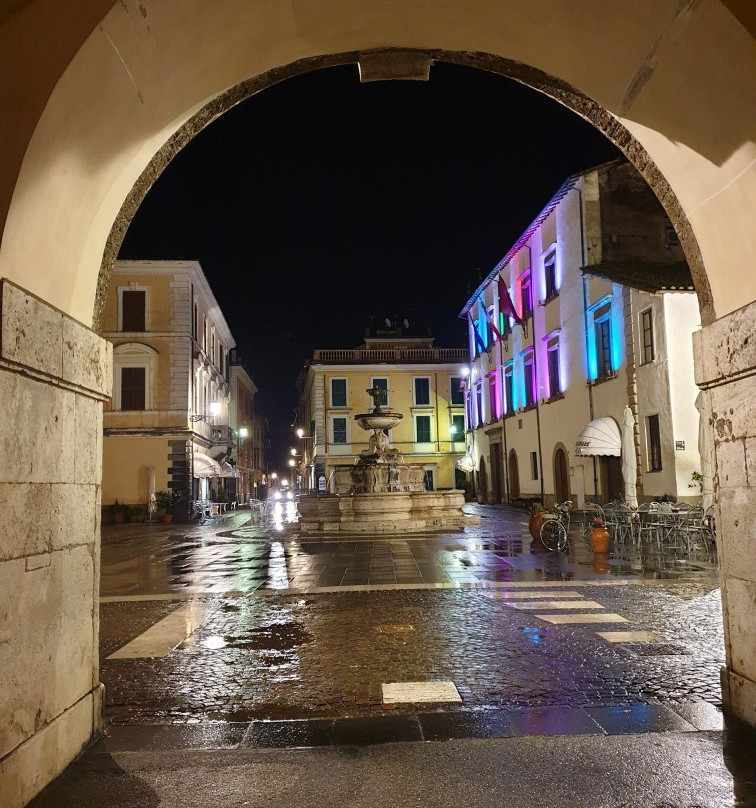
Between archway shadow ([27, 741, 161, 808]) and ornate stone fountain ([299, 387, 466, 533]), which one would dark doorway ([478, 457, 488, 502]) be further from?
archway shadow ([27, 741, 161, 808])

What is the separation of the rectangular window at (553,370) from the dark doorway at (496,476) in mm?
8675

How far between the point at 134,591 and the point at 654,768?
8551 millimetres

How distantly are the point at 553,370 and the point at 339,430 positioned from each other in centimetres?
2385

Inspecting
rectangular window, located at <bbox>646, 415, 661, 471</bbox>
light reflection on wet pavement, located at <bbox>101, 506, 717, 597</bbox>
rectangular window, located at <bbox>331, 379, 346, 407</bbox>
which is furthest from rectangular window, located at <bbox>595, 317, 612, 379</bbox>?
rectangular window, located at <bbox>331, 379, 346, 407</bbox>

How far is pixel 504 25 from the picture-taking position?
4.51m

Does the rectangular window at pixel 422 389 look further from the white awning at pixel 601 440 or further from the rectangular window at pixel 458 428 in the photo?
the white awning at pixel 601 440

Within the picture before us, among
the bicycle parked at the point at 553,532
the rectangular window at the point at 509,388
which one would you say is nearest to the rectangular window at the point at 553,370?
the rectangular window at the point at 509,388

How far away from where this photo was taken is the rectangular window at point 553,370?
28.0m

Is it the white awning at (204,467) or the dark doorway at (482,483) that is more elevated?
the white awning at (204,467)

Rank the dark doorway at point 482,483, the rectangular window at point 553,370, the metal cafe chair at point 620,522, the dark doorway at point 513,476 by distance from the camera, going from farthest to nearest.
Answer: the dark doorway at point 482,483 → the dark doorway at point 513,476 → the rectangular window at point 553,370 → the metal cafe chair at point 620,522

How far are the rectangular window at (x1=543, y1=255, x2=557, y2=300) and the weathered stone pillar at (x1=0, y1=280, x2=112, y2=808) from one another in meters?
25.5

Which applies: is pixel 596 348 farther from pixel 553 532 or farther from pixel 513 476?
pixel 513 476

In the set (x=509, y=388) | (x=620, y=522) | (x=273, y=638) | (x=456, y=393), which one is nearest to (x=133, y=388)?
(x=509, y=388)

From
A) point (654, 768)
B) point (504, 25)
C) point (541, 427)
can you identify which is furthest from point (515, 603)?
point (541, 427)
